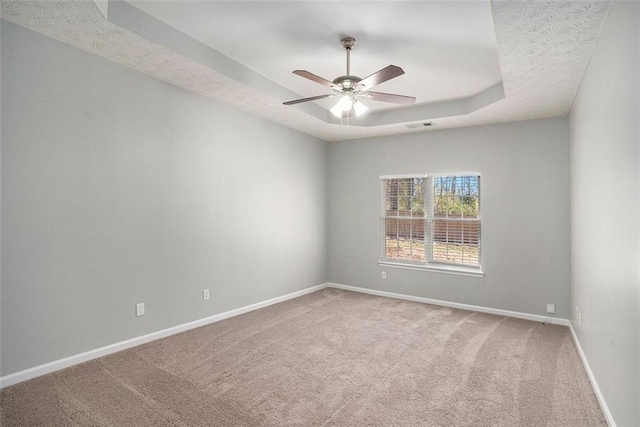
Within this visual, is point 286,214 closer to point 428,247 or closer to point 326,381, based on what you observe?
point 428,247

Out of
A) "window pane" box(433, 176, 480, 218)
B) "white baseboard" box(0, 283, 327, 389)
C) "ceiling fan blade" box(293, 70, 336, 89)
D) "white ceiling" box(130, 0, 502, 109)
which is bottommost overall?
"white baseboard" box(0, 283, 327, 389)

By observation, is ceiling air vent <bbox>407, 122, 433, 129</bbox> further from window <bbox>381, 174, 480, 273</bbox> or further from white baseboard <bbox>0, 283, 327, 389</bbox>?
white baseboard <bbox>0, 283, 327, 389</bbox>

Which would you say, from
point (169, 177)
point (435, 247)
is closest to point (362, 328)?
point (435, 247)

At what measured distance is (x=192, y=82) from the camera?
Answer: 11.9 feet

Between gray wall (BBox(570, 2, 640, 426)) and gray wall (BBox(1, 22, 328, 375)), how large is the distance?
3693 millimetres

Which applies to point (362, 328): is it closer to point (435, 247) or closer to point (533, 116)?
point (435, 247)

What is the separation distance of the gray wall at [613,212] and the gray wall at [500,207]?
1.29 m

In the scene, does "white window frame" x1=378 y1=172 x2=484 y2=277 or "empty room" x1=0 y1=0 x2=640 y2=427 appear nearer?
"empty room" x1=0 y1=0 x2=640 y2=427

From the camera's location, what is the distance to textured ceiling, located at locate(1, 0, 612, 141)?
2215 millimetres

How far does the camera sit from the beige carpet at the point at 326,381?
2.31m

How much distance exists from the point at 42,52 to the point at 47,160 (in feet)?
2.83

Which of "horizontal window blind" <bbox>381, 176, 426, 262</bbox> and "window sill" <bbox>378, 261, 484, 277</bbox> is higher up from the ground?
"horizontal window blind" <bbox>381, 176, 426, 262</bbox>

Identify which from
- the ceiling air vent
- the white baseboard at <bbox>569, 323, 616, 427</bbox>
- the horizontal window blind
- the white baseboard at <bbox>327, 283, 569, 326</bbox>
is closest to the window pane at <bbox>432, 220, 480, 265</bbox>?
the horizontal window blind

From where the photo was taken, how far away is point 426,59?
339cm
